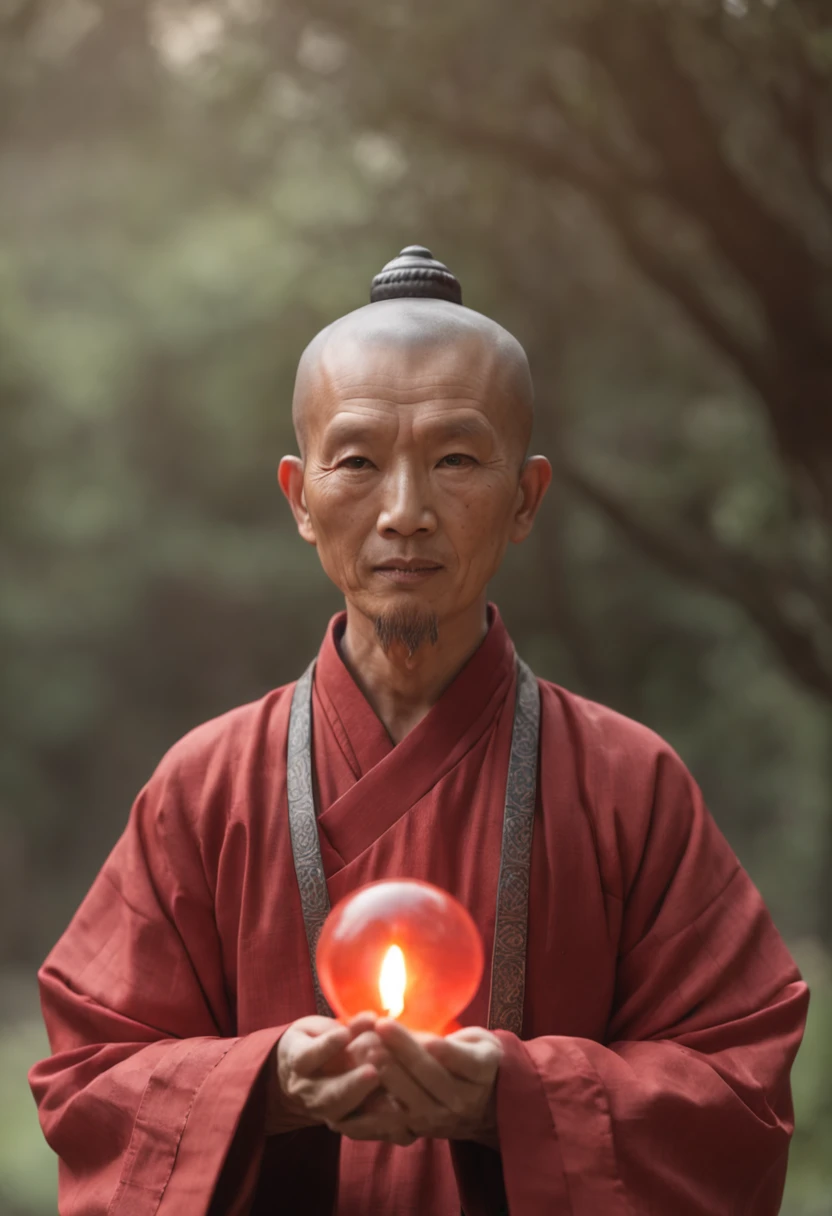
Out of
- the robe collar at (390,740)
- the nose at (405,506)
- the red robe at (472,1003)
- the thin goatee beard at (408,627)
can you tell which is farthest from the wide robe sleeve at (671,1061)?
the nose at (405,506)

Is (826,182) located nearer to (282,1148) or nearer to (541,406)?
(541,406)

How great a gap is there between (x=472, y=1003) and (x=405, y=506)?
623 mm

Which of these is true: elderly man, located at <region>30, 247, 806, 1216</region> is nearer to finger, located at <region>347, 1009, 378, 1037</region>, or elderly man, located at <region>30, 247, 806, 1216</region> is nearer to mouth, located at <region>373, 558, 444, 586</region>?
mouth, located at <region>373, 558, 444, 586</region>

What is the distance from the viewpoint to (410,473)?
67.6 inches

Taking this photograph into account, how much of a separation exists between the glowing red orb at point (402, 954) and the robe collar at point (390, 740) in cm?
35

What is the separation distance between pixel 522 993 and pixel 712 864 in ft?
1.02

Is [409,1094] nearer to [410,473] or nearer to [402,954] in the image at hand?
[402,954]

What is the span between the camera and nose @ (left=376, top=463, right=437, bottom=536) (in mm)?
1695

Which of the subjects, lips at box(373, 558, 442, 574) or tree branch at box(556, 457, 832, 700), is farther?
tree branch at box(556, 457, 832, 700)

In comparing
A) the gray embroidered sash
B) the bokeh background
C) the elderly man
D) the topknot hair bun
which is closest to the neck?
the elderly man

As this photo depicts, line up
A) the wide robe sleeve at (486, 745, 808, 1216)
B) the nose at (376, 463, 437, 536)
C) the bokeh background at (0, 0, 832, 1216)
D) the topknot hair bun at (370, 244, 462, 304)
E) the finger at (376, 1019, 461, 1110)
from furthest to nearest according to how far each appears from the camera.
→ the bokeh background at (0, 0, 832, 1216), the topknot hair bun at (370, 244, 462, 304), the nose at (376, 463, 437, 536), the wide robe sleeve at (486, 745, 808, 1216), the finger at (376, 1019, 461, 1110)

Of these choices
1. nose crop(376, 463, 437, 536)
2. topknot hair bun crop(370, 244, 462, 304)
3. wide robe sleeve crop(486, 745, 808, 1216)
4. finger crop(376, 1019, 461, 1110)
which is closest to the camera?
finger crop(376, 1019, 461, 1110)

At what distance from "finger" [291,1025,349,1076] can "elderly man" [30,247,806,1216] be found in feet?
0.39

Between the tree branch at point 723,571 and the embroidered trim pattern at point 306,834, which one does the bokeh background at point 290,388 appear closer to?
the tree branch at point 723,571
